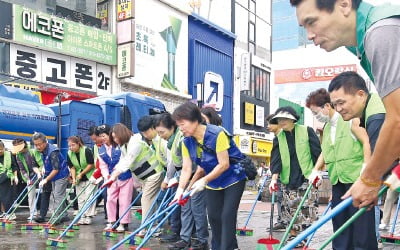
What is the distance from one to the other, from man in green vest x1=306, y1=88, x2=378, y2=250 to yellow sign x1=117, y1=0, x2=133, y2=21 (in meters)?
16.0

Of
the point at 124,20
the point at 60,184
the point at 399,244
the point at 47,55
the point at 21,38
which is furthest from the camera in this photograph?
the point at 124,20

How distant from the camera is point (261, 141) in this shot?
32.2 metres

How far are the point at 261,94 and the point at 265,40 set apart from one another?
15.2ft

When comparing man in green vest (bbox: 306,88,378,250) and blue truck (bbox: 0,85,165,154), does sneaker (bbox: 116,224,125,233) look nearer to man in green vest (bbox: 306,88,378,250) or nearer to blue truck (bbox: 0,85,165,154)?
man in green vest (bbox: 306,88,378,250)

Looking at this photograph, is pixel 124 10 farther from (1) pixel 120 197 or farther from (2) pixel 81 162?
(1) pixel 120 197

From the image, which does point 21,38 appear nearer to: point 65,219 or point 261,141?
point 65,219

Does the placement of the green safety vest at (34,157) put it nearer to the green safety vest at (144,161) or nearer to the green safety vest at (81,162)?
the green safety vest at (81,162)

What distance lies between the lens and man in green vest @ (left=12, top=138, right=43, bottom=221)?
8984 millimetres

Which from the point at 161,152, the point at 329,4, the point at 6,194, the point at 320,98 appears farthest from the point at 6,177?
the point at 329,4

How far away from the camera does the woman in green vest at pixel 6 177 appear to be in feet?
30.3

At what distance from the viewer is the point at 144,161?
269 inches

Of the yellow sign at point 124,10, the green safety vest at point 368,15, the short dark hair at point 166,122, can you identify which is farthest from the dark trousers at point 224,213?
the yellow sign at point 124,10

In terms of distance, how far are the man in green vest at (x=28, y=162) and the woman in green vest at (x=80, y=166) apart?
2.10 feet

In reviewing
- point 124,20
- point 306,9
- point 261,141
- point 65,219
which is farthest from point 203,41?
point 306,9
